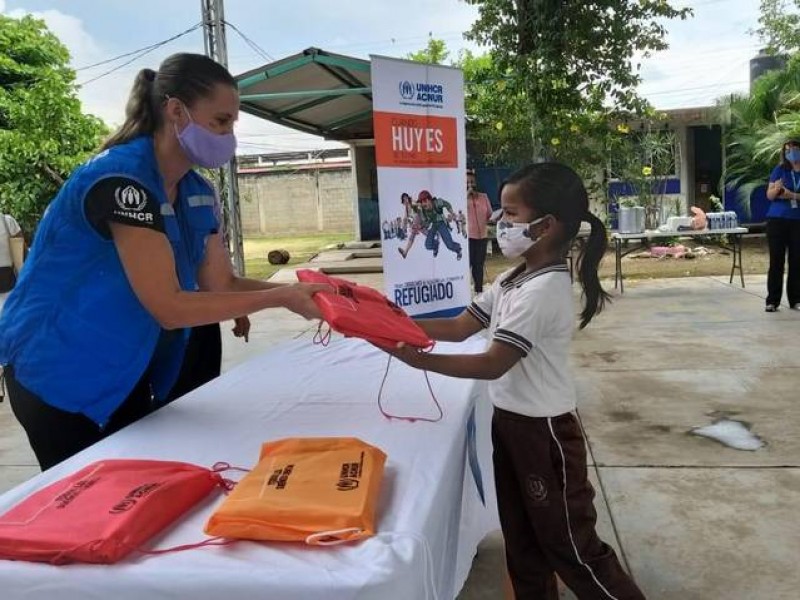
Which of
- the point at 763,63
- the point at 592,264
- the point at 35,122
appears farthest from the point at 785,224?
the point at 35,122

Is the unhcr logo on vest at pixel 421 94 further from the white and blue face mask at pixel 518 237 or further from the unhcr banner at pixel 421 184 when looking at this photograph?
the white and blue face mask at pixel 518 237

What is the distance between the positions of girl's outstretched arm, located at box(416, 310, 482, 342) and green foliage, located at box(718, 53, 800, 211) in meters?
11.1

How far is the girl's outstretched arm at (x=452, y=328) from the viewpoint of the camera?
84.6 inches

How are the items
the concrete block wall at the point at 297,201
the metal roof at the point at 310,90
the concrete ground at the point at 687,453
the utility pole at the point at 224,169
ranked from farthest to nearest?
1. the concrete block wall at the point at 297,201
2. the utility pole at the point at 224,169
3. the metal roof at the point at 310,90
4. the concrete ground at the point at 687,453

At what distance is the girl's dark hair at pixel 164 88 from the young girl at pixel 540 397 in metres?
0.81

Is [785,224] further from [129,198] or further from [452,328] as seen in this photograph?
[129,198]

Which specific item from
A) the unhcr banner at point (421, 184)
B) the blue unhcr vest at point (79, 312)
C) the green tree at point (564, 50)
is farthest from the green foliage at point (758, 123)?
the blue unhcr vest at point (79, 312)

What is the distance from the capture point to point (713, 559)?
257 cm

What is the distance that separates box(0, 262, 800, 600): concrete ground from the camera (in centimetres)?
252

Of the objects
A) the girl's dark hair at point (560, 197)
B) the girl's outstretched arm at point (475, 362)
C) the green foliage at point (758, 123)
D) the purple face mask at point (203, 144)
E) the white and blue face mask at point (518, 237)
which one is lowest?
the girl's outstretched arm at point (475, 362)

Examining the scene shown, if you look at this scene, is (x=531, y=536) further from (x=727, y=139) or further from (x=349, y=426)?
(x=727, y=139)

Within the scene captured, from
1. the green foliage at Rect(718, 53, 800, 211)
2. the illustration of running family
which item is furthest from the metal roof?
the green foliage at Rect(718, 53, 800, 211)

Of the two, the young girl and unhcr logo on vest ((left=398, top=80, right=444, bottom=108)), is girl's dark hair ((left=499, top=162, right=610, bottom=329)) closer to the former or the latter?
the young girl

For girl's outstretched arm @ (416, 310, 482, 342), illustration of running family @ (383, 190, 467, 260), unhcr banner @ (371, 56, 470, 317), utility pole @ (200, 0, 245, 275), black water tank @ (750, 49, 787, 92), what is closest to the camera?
girl's outstretched arm @ (416, 310, 482, 342)
